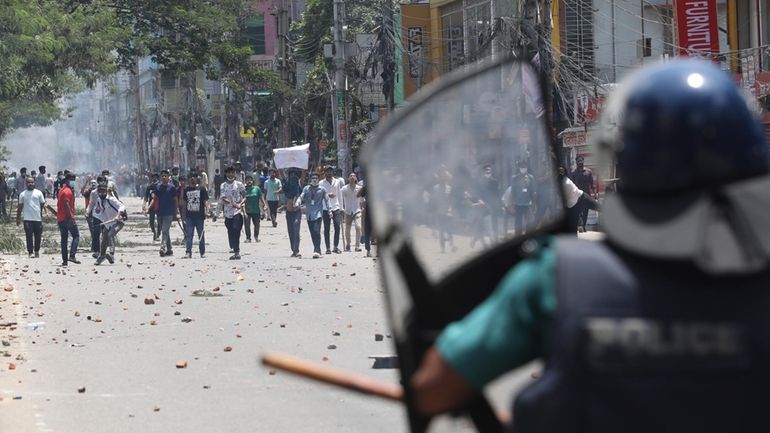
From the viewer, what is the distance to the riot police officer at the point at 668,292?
2.23 meters

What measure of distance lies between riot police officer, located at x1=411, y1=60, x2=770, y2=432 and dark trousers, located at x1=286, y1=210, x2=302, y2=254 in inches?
921

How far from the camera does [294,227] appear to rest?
26.0 meters

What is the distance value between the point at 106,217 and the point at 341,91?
16.8 m

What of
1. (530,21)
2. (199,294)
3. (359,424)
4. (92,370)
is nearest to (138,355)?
(92,370)

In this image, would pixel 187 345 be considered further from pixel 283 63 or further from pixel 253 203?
pixel 283 63

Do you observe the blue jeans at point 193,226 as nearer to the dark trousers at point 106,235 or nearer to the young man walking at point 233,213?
the young man walking at point 233,213

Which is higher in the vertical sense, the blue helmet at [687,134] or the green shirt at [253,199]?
the blue helmet at [687,134]

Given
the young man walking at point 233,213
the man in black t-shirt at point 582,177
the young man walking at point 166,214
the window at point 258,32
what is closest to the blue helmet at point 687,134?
the young man walking at point 233,213

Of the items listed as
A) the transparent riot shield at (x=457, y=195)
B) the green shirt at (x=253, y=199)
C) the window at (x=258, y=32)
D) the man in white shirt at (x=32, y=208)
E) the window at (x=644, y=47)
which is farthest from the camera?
the window at (x=258, y=32)

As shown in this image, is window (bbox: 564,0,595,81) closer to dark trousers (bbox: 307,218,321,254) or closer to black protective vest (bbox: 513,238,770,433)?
dark trousers (bbox: 307,218,321,254)

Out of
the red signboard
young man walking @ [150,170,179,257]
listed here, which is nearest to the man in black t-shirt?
the red signboard

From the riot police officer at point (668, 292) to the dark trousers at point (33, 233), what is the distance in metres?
24.8

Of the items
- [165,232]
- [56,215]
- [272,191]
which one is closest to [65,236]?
[56,215]

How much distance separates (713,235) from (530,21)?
67.0 feet
